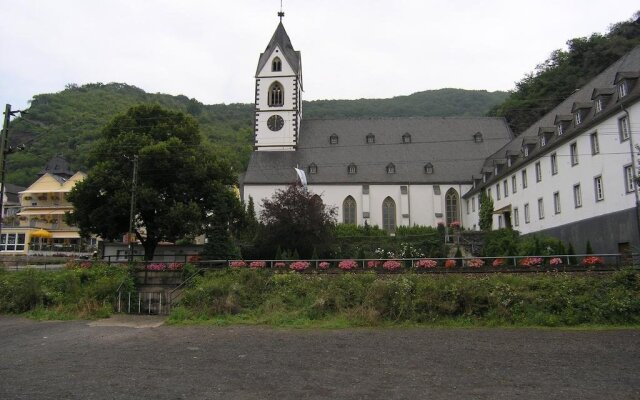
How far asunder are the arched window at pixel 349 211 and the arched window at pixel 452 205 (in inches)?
313

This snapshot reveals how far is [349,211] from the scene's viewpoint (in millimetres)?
47531

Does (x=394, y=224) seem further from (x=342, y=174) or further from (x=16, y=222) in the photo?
(x=16, y=222)

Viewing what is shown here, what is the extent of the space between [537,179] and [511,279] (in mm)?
16505

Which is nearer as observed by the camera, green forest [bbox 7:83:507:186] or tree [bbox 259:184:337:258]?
tree [bbox 259:184:337:258]

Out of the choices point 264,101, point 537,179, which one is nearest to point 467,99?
point 264,101

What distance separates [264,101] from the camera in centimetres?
5138

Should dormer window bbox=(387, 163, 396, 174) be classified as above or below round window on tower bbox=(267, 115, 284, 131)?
below

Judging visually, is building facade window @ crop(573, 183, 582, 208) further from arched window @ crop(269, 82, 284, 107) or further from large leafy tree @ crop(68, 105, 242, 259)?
arched window @ crop(269, 82, 284, 107)

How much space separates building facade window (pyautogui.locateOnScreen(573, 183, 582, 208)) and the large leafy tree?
18775mm

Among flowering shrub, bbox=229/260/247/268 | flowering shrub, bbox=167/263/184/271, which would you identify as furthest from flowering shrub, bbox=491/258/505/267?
flowering shrub, bbox=167/263/184/271

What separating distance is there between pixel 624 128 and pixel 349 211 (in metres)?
25.2

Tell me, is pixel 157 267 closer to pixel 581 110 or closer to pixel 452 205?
pixel 581 110

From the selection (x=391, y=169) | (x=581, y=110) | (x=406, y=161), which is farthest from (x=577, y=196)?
(x=406, y=161)

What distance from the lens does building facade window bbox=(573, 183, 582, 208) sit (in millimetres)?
29109
